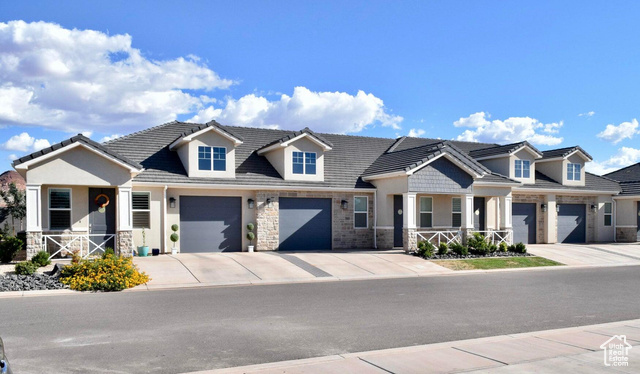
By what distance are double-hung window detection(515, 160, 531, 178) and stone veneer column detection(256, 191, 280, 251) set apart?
14.2 metres

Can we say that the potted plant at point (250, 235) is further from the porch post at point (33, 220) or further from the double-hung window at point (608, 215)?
the double-hung window at point (608, 215)

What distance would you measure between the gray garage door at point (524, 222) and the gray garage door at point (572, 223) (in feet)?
6.91

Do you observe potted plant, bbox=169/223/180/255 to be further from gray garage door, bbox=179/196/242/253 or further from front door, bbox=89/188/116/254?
front door, bbox=89/188/116/254

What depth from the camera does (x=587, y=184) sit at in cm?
3231

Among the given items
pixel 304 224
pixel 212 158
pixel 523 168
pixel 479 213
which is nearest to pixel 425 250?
pixel 304 224

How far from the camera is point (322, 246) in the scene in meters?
25.3

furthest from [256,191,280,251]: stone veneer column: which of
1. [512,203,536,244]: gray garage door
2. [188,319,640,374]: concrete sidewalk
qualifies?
[188,319,640,374]: concrete sidewalk

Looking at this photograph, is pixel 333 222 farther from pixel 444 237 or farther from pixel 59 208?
pixel 59 208

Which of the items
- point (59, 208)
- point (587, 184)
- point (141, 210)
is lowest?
point (141, 210)

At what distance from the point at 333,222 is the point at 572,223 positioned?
51.3 feet

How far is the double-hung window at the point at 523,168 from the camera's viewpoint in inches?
1173

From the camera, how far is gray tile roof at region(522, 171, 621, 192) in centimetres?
3024

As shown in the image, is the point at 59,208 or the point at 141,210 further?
the point at 141,210

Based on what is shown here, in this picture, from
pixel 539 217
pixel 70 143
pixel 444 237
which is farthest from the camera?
pixel 539 217
